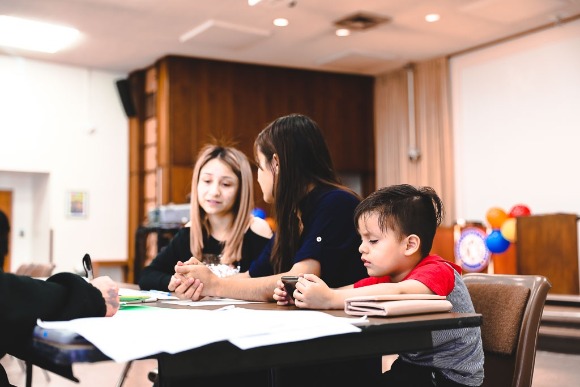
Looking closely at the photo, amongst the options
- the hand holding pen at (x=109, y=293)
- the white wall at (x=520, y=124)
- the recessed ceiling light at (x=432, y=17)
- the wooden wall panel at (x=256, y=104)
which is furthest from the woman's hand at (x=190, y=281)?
the wooden wall panel at (x=256, y=104)

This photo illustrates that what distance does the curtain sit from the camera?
8.63 metres

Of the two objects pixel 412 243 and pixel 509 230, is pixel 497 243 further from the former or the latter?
pixel 412 243

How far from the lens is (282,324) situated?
111 centimetres

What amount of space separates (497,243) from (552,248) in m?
0.76

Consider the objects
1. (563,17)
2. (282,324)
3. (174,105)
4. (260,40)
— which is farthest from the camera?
(174,105)

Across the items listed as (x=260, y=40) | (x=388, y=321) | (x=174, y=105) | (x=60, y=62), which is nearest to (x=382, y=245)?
(x=388, y=321)

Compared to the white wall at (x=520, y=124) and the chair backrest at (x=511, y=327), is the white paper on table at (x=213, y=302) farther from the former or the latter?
the white wall at (x=520, y=124)

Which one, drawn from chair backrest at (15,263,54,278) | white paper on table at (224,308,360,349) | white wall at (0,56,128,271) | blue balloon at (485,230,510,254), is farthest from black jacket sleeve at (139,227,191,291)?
white wall at (0,56,128,271)

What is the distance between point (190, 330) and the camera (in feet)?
3.51

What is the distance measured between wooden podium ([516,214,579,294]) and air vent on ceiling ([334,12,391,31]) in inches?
102

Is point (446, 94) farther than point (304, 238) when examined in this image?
Yes

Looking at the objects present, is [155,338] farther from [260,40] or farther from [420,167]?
[420,167]

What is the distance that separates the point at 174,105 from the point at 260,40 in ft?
4.76

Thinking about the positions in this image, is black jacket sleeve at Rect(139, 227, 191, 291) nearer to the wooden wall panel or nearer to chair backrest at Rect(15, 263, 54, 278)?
chair backrest at Rect(15, 263, 54, 278)
